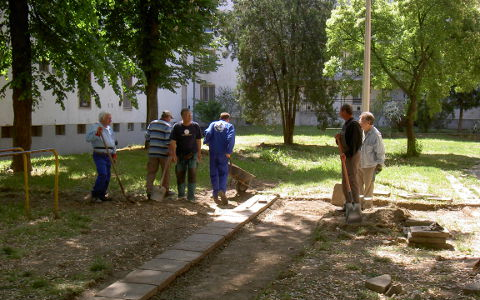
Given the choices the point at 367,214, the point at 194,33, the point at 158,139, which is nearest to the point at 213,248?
the point at 367,214

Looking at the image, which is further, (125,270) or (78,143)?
(78,143)

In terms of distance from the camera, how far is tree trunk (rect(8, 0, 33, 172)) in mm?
12117

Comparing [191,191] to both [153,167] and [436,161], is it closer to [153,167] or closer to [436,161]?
[153,167]

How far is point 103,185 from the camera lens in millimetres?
9648

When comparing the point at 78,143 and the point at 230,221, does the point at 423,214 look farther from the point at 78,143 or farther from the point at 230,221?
the point at 78,143

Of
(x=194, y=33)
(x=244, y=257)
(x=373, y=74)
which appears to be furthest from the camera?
(x=373, y=74)

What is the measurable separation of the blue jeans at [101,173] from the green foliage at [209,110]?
88.4 ft

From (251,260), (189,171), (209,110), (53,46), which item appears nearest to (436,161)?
(189,171)

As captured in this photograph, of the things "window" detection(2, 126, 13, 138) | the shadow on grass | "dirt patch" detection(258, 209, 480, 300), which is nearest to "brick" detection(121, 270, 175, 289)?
"dirt patch" detection(258, 209, 480, 300)

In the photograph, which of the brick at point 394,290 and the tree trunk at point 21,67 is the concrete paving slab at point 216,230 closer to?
the brick at point 394,290

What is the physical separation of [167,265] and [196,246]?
0.91 metres

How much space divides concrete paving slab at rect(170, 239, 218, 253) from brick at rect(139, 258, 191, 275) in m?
0.57

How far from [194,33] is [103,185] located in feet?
27.7

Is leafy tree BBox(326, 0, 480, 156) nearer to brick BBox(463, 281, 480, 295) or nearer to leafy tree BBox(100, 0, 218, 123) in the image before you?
leafy tree BBox(100, 0, 218, 123)
